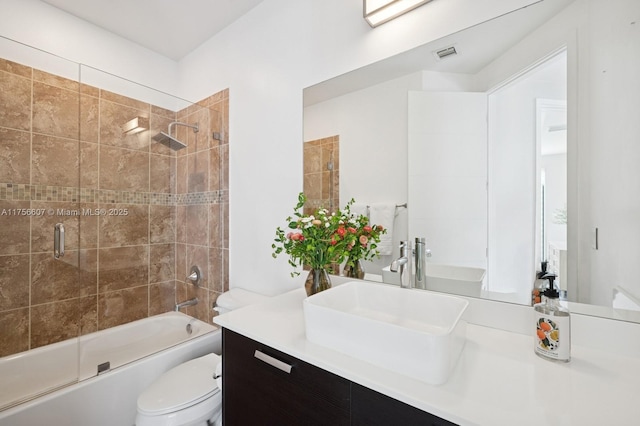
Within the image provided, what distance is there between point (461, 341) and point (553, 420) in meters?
0.26

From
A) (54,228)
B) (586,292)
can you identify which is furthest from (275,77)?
(586,292)

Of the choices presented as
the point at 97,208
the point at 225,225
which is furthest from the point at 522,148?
the point at 97,208

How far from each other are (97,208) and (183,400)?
1.29 m

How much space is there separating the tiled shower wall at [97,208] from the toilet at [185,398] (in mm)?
682

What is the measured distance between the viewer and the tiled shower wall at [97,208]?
1.57 m

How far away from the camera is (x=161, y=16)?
192cm

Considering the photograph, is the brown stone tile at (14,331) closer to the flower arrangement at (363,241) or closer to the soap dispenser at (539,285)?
the flower arrangement at (363,241)

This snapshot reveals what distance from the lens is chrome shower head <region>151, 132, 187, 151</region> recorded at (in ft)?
6.40

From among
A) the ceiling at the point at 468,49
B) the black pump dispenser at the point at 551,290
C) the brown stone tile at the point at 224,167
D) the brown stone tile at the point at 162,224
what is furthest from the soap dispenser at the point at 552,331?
the brown stone tile at the point at 162,224

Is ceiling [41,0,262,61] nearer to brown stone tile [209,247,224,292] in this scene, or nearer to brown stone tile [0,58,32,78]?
brown stone tile [0,58,32,78]

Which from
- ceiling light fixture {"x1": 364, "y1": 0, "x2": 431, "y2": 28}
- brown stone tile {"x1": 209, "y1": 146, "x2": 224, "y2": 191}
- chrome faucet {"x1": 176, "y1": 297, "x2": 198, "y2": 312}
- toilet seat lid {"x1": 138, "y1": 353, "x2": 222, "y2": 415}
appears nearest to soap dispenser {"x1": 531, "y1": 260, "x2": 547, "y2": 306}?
ceiling light fixture {"x1": 364, "y1": 0, "x2": 431, "y2": 28}

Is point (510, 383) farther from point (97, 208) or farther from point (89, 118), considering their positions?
point (89, 118)

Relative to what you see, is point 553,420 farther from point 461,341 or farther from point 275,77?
point 275,77

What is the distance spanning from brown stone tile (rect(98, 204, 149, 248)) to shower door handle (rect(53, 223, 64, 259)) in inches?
7.2
